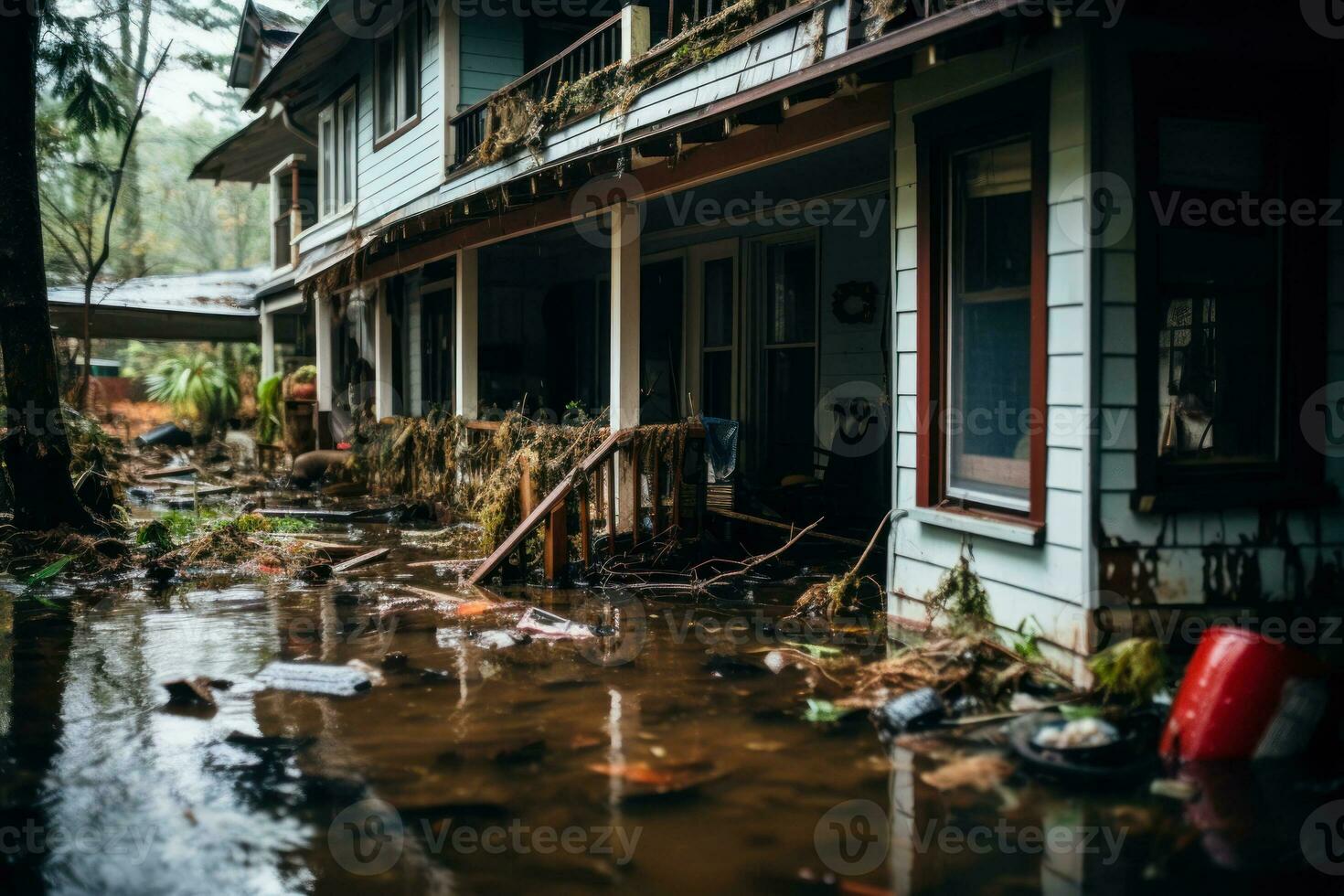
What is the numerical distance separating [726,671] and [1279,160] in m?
3.77

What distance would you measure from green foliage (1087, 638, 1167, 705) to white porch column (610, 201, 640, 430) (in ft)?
16.0

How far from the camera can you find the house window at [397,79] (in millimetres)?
13211

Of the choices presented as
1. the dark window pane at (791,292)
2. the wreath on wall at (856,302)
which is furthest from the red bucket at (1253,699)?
the dark window pane at (791,292)

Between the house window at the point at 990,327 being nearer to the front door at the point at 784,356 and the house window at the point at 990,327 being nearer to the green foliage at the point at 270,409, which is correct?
the front door at the point at 784,356

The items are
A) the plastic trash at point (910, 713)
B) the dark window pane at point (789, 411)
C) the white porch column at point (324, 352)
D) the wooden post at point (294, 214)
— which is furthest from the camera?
the wooden post at point (294, 214)

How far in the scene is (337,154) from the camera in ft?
55.2

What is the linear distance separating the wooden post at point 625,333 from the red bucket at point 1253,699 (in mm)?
5161

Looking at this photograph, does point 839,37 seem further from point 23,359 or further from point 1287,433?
point 23,359

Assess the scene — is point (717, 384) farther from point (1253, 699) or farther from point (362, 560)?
point (1253, 699)

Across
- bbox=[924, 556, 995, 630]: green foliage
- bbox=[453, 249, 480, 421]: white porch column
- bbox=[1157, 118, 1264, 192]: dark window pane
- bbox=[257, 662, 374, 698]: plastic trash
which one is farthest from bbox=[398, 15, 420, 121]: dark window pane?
bbox=[1157, 118, 1264, 192]: dark window pane

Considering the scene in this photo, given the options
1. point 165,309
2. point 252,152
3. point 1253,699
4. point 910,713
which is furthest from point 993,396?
point 165,309

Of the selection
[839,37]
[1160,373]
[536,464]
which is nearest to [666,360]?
[536,464]

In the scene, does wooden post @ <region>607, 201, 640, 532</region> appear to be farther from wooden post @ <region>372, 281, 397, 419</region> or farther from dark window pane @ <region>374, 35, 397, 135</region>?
wooden post @ <region>372, 281, 397, 419</region>

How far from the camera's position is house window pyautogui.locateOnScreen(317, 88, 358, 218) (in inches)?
628
